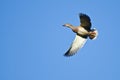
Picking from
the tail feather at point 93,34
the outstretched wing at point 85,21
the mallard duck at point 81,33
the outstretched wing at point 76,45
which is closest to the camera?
the outstretched wing at point 85,21

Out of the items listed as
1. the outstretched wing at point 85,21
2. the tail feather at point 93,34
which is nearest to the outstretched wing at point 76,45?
the tail feather at point 93,34

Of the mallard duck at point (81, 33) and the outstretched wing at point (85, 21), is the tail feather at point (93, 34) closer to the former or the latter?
the mallard duck at point (81, 33)

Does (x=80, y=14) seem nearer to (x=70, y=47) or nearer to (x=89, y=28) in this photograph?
(x=89, y=28)

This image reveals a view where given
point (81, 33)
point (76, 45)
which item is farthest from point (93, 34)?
point (76, 45)

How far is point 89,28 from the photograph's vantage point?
20.2m

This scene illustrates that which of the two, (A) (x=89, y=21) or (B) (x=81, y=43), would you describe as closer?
(A) (x=89, y=21)

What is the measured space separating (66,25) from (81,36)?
0.92m

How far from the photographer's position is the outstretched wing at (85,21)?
19.5 metres

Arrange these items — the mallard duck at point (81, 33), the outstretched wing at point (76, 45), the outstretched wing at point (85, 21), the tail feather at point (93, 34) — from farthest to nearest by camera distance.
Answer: the outstretched wing at point (76, 45) → the tail feather at point (93, 34) → the mallard duck at point (81, 33) → the outstretched wing at point (85, 21)

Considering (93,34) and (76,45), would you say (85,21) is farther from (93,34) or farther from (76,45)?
(76,45)

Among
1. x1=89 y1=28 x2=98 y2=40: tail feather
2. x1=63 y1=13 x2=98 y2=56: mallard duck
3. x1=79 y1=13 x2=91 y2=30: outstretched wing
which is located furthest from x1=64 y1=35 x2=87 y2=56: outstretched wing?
x1=79 y1=13 x2=91 y2=30: outstretched wing

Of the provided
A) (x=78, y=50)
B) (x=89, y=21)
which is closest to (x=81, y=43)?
(x=78, y=50)

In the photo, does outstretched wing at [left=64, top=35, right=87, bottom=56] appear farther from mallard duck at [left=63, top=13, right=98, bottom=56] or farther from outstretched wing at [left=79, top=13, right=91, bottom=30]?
outstretched wing at [left=79, top=13, right=91, bottom=30]

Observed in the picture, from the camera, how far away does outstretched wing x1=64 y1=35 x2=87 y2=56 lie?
21.1m
